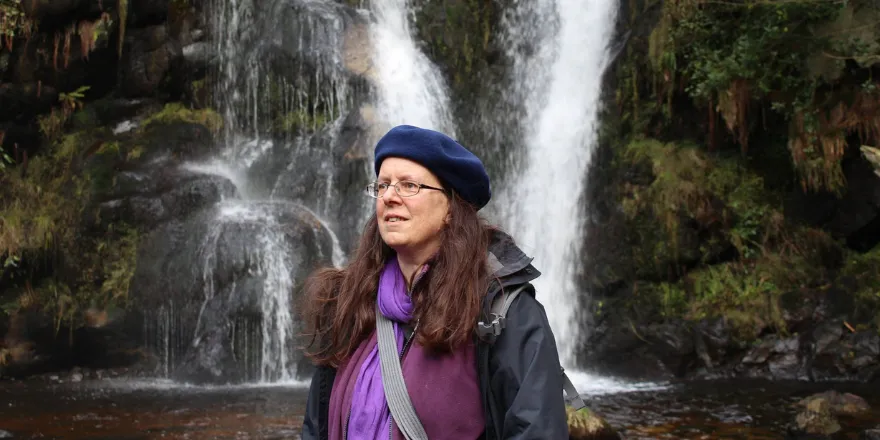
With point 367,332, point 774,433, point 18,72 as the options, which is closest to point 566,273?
point 774,433

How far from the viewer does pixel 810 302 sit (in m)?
11.2

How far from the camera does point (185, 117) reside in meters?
14.8

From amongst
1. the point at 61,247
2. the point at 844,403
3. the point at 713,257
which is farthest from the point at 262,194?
the point at 844,403

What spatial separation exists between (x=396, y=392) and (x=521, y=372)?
32 centimetres

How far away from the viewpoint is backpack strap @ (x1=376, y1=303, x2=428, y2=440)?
2.07 metres

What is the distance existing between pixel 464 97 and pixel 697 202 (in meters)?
4.82

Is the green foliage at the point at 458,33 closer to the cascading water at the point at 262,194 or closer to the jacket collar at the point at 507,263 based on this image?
the cascading water at the point at 262,194

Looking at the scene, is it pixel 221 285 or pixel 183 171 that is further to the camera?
pixel 183 171

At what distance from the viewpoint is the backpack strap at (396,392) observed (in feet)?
6.80

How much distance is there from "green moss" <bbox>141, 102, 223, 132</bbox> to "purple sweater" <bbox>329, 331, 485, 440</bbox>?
13.4 metres

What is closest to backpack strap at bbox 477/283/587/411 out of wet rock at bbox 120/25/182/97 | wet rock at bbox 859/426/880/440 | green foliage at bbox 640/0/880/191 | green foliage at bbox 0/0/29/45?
wet rock at bbox 859/426/880/440

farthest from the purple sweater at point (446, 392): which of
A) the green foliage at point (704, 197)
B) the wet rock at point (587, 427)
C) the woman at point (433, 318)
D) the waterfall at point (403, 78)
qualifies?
the waterfall at point (403, 78)

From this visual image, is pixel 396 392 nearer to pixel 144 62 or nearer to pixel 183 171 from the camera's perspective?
pixel 183 171

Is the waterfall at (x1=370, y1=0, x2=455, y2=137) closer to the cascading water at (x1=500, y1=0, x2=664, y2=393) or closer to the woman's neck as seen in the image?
the cascading water at (x1=500, y1=0, x2=664, y2=393)
